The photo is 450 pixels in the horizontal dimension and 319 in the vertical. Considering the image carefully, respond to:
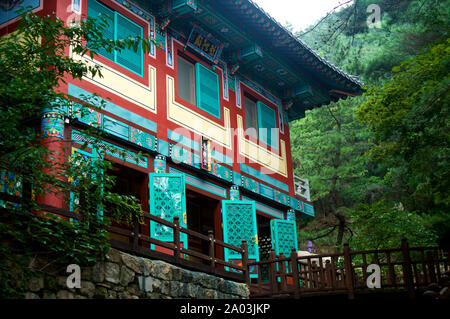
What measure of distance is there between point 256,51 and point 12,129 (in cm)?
875

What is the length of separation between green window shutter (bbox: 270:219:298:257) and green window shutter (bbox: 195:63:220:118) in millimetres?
3307

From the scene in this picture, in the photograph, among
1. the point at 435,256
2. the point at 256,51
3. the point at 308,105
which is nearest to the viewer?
the point at 435,256

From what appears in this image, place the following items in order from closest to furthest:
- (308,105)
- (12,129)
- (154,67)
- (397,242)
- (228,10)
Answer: (12,129)
(154,67)
(228,10)
(397,242)
(308,105)

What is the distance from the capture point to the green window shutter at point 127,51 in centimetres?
1185

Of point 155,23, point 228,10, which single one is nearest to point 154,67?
point 155,23

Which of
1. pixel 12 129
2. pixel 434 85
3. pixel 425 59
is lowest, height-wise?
pixel 12 129

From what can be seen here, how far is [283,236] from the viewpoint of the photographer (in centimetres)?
1516

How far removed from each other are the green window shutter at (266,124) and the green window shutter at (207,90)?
2122mm

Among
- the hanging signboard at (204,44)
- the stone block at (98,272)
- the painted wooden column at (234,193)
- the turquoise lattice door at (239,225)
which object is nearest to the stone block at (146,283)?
the stone block at (98,272)

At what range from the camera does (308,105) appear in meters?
18.3

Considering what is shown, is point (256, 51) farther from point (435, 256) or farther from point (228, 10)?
point (435, 256)

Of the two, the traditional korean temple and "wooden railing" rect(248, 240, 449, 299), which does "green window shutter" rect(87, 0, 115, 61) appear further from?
"wooden railing" rect(248, 240, 449, 299)

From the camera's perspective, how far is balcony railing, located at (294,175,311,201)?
696 inches

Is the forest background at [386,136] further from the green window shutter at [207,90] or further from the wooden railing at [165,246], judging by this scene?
the wooden railing at [165,246]
